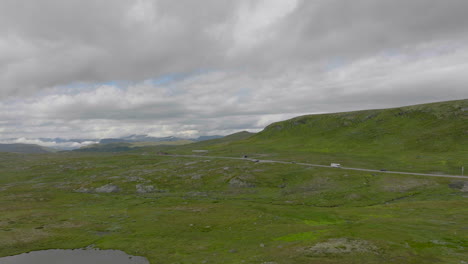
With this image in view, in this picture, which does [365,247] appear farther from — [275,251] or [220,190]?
[220,190]

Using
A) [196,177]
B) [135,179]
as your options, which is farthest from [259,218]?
[135,179]

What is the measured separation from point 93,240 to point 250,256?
131ft

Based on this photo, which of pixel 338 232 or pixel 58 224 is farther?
pixel 58 224

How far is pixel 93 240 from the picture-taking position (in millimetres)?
59375

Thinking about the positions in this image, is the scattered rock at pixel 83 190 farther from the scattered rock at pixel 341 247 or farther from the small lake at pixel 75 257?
the scattered rock at pixel 341 247

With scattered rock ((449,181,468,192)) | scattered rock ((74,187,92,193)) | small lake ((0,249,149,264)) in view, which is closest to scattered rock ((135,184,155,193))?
scattered rock ((74,187,92,193))

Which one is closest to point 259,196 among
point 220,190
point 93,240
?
point 220,190

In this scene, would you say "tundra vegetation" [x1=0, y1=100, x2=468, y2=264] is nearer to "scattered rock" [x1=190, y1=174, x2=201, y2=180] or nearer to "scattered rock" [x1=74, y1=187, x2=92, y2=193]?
"scattered rock" [x1=74, y1=187, x2=92, y2=193]

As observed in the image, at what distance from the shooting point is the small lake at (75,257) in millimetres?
48656

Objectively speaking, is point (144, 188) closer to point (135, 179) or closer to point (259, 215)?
point (135, 179)

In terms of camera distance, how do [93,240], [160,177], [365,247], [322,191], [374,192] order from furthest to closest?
1. [160,177]
2. [322,191]
3. [374,192]
4. [93,240]
5. [365,247]

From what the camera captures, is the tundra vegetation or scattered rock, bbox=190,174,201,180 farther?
scattered rock, bbox=190,174,201,180

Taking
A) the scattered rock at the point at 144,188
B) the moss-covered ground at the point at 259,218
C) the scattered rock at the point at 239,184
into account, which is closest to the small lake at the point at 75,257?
the moss-covered ground at the point at 259,218

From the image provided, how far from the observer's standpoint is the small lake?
160 ft
